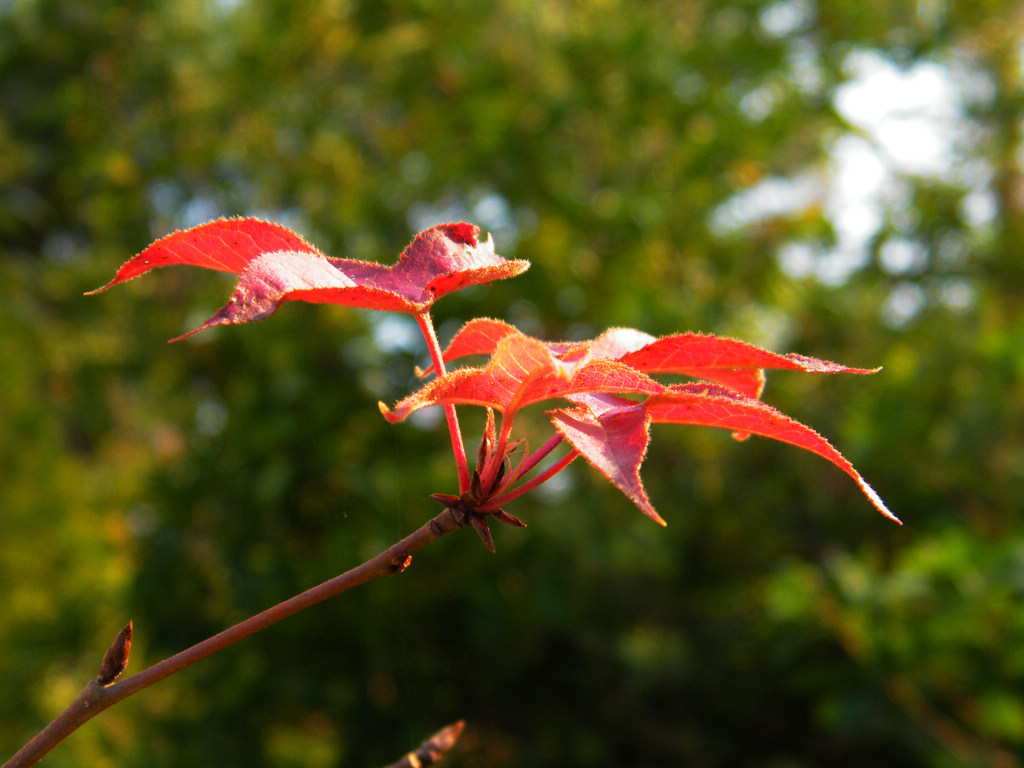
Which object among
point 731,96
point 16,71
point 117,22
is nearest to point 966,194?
point 731,96

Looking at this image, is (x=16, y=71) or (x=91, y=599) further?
(x=16, y=71)

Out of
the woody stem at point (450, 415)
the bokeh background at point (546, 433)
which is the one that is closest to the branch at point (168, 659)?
the woody stem at point (450, 415)

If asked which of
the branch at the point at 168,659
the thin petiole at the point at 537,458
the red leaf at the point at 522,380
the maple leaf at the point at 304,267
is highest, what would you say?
the maple leaf at the point at 304,267

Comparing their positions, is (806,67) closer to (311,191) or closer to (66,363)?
(311,191)

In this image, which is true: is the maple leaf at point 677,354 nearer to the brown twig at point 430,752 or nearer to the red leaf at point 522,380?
the red leaf at point 522,380

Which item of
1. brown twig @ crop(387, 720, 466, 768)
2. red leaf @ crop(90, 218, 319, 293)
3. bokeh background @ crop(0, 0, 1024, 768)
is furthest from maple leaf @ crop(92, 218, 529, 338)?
bokeh background @ crop(0, 0, 1024, 768)

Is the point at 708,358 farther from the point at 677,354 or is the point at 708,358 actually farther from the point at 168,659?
the point at 168,659

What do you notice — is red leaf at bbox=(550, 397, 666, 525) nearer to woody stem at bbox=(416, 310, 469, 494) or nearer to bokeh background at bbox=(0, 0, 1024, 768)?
woody stem at bbox=(416, 310, 469, 494)
